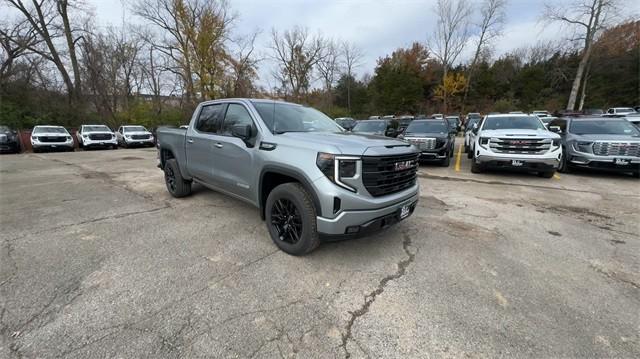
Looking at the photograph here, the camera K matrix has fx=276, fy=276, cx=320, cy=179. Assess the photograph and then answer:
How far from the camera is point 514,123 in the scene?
8328 millimetres

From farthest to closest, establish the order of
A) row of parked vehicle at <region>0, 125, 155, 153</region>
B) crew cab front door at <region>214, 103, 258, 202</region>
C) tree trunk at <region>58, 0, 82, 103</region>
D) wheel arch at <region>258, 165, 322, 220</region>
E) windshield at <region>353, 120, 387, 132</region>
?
tree trunk at <region>58, 0, 82, 103</region>
row of parked vehicle at <region>0, 125, 155, 153</region>
windshield at <region>353, 120, 387, 132</region>
crew cab front door at <region>214, 103, 258, 202</region>
wheel arch at <region>258, 165, 322, 220</region>

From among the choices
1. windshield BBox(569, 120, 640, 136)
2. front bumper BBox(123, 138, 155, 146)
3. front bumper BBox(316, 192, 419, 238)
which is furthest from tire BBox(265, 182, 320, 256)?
front bumper BBox(123, 138, 155, 146)

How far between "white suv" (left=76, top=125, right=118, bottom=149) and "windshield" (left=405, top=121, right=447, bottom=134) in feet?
60.4

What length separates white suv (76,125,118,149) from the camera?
17062 millimetres

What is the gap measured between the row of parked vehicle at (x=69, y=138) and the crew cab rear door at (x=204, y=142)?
16879mm

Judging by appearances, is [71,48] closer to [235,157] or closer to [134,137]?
[134,137]

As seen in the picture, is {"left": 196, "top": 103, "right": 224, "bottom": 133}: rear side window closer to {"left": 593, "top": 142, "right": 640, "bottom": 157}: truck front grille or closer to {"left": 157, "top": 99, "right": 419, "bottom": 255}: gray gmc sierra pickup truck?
{"left": 157, "top": 99, "right": 419, "bottom": 255}: gray gmc sierra pickup truck

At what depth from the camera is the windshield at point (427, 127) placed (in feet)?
32.6

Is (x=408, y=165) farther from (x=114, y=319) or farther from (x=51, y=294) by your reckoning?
(x=51, y=294)

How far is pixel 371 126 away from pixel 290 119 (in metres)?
8.54

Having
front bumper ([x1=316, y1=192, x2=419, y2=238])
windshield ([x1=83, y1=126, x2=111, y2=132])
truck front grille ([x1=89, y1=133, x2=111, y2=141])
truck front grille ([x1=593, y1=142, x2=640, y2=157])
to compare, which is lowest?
front bumper ([x1=316, y1=192, x2=419, y2=238])

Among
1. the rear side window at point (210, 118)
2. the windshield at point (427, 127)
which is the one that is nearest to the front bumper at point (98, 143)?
the rear side window at point (210, 118)

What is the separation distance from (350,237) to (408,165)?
1157mm

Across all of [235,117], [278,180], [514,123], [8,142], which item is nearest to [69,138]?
[8,142]
